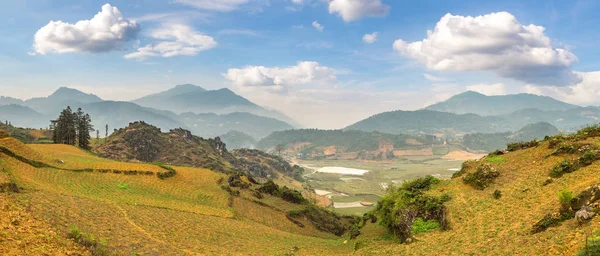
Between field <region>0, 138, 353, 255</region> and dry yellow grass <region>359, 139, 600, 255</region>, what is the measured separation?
12885mm

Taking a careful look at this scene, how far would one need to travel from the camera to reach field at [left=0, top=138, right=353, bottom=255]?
27081mm

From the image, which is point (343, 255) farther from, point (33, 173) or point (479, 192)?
point (33, 173)

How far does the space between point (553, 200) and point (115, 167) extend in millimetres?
65961

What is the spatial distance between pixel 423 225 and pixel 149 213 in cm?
3163

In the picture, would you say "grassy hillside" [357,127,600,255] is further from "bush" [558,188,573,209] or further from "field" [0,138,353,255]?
"field" [0,138,353,255]

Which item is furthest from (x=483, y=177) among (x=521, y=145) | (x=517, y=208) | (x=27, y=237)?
(x=27, y=237)

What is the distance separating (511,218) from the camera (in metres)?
24.2

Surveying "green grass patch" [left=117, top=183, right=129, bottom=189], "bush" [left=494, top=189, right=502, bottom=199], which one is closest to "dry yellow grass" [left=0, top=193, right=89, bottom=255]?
"green grass patch" [left=117, top=183, right=129, bottom=189]

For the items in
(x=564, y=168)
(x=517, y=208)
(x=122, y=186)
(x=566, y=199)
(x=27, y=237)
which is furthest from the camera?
(x=122, y=186)

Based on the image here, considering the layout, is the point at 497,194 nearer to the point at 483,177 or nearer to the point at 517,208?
the point at 517,208

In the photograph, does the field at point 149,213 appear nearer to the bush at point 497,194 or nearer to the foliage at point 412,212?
the foliage at point 412,212

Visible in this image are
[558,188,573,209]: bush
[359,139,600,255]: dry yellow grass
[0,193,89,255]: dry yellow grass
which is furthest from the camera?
[558,188,573,209]: bush

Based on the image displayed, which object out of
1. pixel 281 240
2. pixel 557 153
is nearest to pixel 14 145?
pixel 281 240

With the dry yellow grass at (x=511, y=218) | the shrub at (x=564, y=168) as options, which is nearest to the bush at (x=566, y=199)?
the dry yellow grass at (x=511, y=218)
